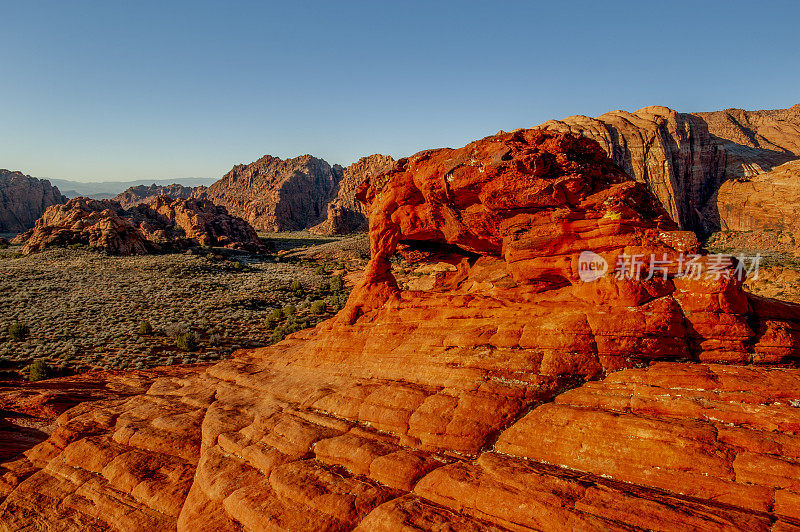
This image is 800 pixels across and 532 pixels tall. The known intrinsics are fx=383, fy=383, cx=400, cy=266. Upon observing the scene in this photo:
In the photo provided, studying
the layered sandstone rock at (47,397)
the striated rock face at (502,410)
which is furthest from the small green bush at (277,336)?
the striated rock face at (502,410)

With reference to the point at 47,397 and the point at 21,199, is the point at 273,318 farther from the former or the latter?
the point at 21,199

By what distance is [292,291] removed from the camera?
54.1 meters

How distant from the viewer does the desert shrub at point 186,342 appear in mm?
30469

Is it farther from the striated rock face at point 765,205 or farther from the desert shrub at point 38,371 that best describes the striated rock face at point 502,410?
the striated rock face at point 765,205

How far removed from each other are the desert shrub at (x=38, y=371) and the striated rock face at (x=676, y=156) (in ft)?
354

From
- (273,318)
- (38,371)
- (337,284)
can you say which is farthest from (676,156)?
(38,371)

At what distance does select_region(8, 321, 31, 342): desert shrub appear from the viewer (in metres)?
31.2

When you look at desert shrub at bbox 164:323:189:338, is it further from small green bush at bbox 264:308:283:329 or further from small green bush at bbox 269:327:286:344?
small green bush at bbox 269:327:286:344

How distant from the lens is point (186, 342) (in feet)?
100

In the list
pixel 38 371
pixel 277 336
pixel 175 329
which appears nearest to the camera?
pixel 38 371

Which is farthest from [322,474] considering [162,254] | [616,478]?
[162,254]

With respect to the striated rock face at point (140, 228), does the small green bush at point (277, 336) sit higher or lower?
lower

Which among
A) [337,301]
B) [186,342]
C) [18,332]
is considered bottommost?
[186,342]

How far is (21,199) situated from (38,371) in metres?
202
